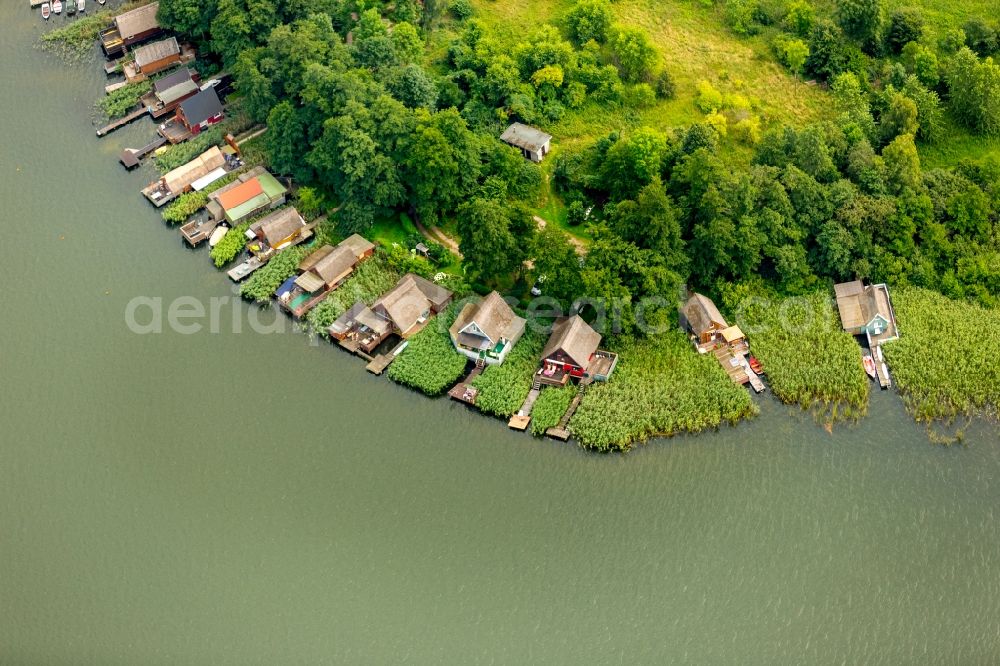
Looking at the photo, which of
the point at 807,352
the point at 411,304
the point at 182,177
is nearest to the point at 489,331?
the point at 411,304

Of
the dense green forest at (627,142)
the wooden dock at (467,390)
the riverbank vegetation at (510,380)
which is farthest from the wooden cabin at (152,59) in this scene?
the riverbank vegetation at (510,380)

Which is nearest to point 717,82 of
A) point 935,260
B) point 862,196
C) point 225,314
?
point 862,196

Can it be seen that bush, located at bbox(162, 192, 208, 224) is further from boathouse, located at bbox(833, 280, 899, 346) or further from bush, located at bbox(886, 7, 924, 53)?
bush, located at bbox(886, 7, 924, 53)

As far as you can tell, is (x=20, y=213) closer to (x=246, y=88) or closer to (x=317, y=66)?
(x=246, y=88)

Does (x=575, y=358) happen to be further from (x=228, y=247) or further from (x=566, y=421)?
(x=228, y=247)

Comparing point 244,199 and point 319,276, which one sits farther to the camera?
point 244,199

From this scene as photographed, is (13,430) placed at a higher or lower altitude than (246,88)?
lower

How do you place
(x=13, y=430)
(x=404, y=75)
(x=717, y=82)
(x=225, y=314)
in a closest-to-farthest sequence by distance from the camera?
(x=13, y=430), (x=225, y=314), (x=404, y=75), (x=717, y=82)
